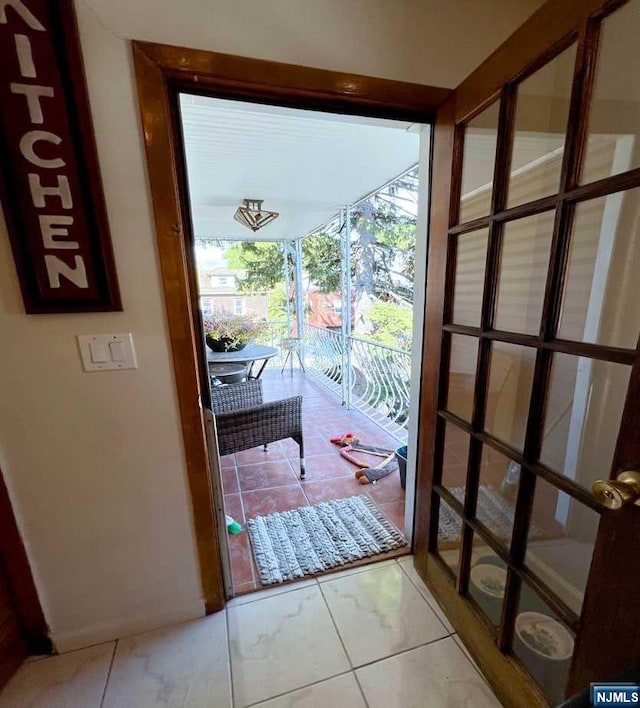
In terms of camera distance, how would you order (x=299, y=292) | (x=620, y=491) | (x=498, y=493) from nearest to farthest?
(x=620, y=491) → (x=498, y=493) → (x=299, y=292)

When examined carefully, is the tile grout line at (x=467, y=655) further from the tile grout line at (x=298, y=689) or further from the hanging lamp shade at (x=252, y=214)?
the hanging lamp shade at (x=252, y=214)

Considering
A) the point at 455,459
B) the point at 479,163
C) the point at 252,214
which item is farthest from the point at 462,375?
the point at 252,214

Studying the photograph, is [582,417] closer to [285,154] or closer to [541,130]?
[541,130]

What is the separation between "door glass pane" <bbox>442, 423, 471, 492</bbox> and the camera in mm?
1172

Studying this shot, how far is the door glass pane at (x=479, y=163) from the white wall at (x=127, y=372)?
231mm

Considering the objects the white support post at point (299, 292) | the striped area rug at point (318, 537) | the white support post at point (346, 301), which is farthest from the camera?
the white support post at point (299, 292)

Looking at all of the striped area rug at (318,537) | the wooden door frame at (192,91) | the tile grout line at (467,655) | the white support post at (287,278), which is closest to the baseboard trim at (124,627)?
the striped area rug at (318,537)

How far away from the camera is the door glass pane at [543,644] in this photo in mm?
885

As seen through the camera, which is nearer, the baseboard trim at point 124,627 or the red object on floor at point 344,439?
the baseboard trim at point 124,627

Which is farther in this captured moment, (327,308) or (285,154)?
(327,308)

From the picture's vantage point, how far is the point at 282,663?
1.15m

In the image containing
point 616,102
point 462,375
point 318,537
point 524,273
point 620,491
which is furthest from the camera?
point 318,537

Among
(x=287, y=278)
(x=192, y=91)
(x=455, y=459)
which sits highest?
(x=192, y=91)

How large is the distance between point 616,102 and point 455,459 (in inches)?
43.6
